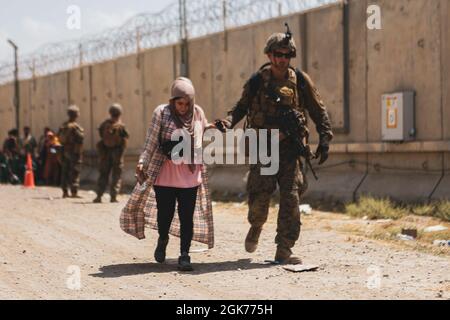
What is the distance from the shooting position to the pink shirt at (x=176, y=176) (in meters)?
7.30

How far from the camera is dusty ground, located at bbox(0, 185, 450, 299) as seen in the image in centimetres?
604

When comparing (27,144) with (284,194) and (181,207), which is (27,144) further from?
(284,194)

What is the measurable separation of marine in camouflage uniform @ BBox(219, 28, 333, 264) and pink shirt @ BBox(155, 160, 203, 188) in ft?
1.75

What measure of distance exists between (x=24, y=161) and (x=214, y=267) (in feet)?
55.6

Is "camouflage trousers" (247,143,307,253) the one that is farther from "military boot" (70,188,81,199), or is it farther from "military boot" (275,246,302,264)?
"military boot" (70,188,81,199)

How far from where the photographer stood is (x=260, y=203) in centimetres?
745

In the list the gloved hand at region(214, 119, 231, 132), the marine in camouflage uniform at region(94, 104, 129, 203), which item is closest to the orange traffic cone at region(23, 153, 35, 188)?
the marine in camouflage uniform at region(94, 104, 129, 203)

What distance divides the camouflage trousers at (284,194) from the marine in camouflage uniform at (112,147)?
6.91m

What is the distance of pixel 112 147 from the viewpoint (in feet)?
46.5

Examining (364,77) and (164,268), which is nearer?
(164,268)
